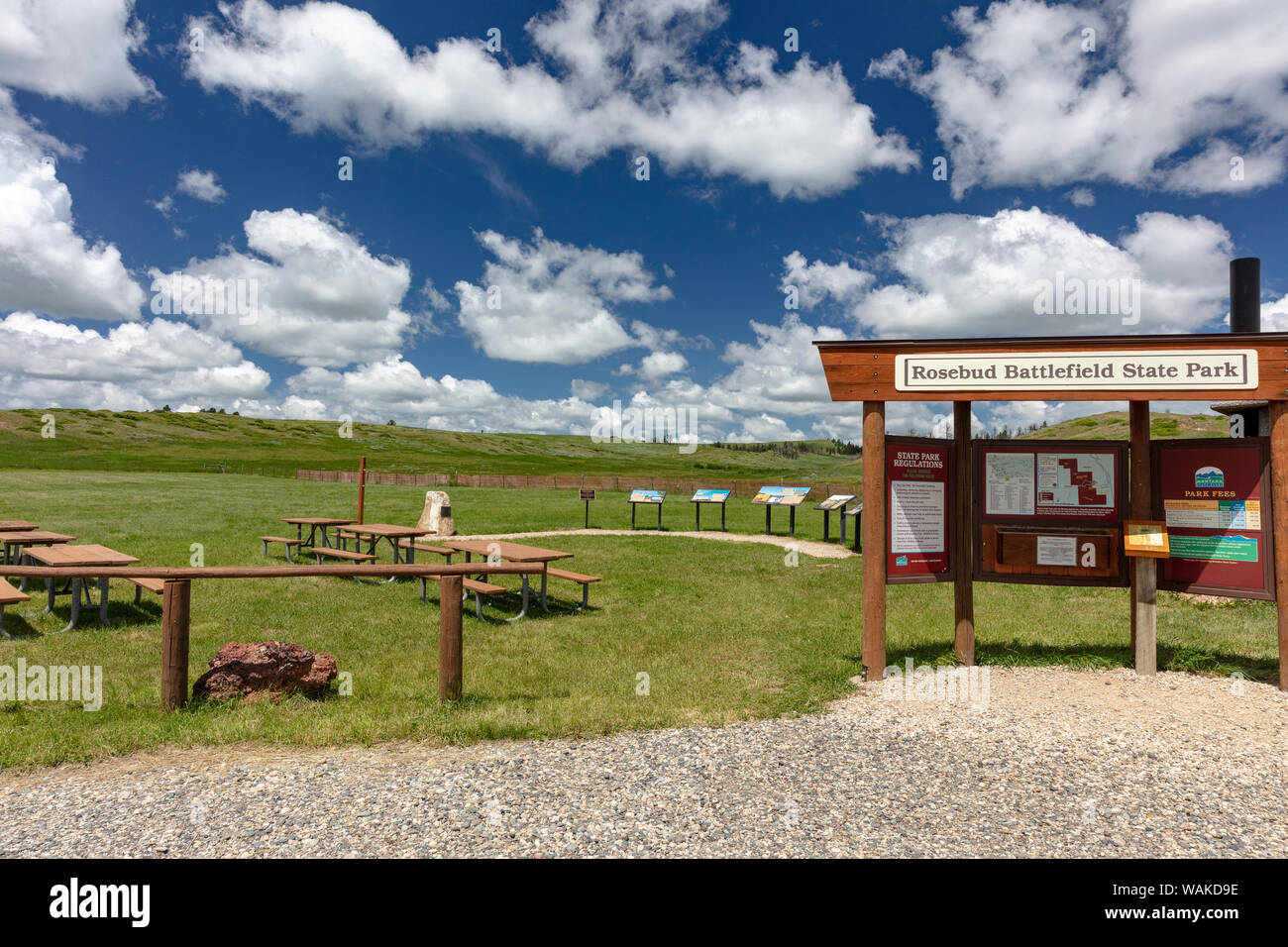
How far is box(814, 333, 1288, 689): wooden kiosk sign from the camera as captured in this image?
6008mm

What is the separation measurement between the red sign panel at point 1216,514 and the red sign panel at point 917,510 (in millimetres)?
1880

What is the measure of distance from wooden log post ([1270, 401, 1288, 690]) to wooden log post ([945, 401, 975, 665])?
7.71 ft

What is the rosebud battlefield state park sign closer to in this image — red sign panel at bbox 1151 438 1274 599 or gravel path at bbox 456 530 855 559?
red sign panel at bbox 1151 438 1274 599

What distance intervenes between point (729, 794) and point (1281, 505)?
18.3ft

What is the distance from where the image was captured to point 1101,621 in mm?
8523

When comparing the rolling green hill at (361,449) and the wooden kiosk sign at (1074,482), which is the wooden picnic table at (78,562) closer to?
the wooden kiosk sign at (1074,482)

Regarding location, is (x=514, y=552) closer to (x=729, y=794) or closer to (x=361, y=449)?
(x=729, y=794)

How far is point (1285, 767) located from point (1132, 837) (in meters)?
1.73

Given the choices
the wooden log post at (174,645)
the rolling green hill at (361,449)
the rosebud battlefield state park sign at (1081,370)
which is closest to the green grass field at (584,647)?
the wooden log post at (174,645)

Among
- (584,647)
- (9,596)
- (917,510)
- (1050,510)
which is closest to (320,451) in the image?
(9,596)

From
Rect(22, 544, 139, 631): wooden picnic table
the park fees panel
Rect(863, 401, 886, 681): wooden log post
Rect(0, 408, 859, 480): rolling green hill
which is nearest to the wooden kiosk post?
the park fees panel

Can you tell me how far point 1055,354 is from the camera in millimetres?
6105
